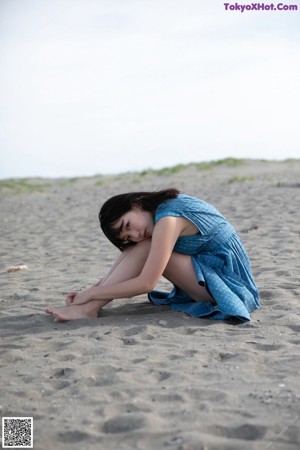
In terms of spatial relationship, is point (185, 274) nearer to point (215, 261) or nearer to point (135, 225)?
point (215, 261)

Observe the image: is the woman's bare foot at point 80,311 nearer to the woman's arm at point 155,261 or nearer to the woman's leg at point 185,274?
the woman's arm at point 155,261

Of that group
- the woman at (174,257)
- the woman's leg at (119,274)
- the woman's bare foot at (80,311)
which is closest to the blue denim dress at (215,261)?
the woman at (174,257)

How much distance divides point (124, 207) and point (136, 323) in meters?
0.70

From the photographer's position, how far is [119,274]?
4305 mm

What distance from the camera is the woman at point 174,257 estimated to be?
164 inches

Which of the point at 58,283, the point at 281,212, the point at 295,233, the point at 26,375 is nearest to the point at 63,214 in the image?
the point at 281,212

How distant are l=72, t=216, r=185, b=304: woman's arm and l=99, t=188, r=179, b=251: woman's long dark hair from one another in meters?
0.18

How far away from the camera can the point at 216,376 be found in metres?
3.27

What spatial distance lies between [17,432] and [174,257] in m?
1.75

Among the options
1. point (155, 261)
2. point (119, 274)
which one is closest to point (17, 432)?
point (155, 261)

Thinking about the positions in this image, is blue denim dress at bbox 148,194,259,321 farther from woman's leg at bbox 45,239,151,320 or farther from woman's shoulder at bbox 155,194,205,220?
woman's leg at bbox 45,239,151,320

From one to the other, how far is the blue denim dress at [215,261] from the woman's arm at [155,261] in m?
0.07

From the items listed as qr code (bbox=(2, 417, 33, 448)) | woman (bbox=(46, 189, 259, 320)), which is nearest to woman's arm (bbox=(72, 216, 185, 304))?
woman (bbox=(46, 189, 259, 320))

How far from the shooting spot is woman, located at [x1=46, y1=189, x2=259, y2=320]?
4.16m
